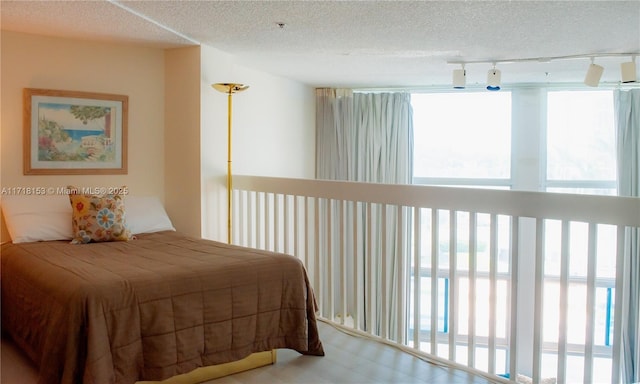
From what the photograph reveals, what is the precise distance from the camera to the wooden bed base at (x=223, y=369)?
240 centimetres

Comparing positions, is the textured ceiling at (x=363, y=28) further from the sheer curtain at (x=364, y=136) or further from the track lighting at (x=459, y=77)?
the sheer curtain at (x=364, y=136)

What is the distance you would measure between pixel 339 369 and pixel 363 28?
2.03m

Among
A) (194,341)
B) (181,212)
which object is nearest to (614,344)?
(194,341)

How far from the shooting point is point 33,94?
3.46 m

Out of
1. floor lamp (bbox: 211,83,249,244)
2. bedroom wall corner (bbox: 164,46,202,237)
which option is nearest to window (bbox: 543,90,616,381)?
floor lamp (bbox: 211,83,249,244)

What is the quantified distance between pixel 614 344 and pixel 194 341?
1804 millimetres

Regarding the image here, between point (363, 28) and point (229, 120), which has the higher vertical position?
point (363, 28)

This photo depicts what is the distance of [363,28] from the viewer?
3.21m

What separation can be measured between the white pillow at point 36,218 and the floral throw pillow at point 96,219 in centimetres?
12

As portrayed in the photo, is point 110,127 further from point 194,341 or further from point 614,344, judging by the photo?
point 614,344

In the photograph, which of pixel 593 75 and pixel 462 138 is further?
pixel 462 138

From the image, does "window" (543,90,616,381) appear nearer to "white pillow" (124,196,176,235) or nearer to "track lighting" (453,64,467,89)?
"track lighting" (453,64,467,89)

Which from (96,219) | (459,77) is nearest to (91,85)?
(96,219)

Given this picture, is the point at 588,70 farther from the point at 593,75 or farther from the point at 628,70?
the point at 628,70
